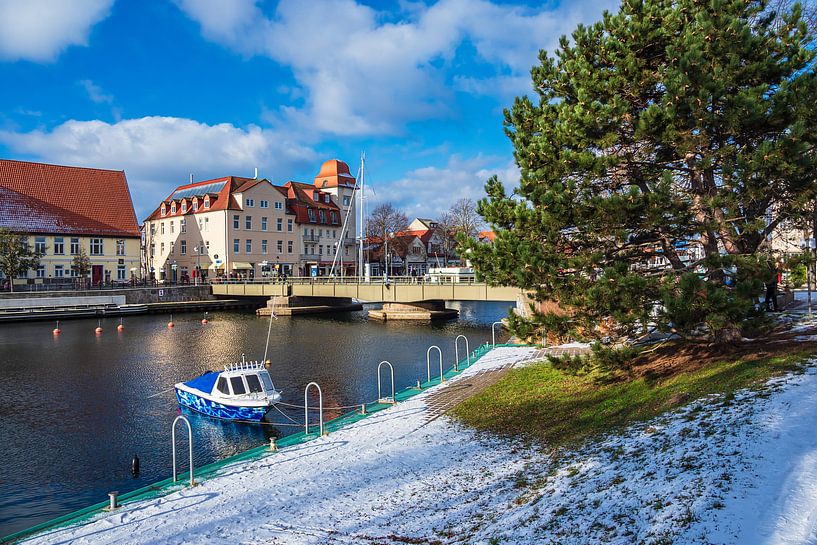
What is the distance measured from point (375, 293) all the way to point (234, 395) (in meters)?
33.9

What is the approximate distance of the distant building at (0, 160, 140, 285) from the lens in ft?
202

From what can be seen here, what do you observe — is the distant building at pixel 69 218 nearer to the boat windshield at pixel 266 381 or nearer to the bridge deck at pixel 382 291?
the bridge deck at pixel 382 291

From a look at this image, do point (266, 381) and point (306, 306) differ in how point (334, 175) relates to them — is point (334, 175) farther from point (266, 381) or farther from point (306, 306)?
point (266, 381)

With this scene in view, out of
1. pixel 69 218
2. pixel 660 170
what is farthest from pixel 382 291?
pixel 660 170

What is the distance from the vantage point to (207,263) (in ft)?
252

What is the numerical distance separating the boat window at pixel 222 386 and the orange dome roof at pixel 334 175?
71.4m

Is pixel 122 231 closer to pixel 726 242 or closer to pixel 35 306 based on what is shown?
pixel 35 306

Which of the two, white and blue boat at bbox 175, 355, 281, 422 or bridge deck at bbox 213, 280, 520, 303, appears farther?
bridge deck at bbox 213, 280, 520, 303

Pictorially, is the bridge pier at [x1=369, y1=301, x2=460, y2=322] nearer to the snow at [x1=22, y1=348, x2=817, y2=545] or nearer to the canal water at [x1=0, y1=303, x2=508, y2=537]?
the canal water at [x1=0, y1=303, x2=508, y2=537]

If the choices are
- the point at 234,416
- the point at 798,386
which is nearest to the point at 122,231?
the point at 234,416

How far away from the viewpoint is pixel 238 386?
795 inches

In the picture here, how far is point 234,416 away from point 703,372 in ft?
48.8

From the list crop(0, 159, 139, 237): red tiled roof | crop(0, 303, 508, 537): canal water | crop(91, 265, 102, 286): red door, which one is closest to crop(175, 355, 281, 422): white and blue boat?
crop(0, 303, 508, 537): canal water

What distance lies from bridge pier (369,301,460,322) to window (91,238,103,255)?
3361cm
